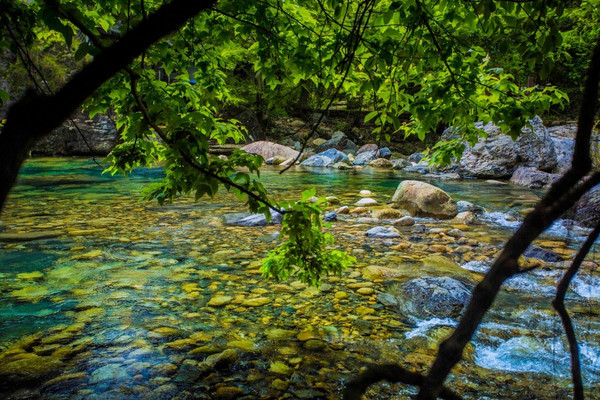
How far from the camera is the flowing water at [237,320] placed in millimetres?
2604

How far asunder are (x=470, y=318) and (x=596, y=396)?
2.73m

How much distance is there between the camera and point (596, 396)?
2496 mm

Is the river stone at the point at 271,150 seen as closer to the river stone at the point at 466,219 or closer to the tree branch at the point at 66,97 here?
the river stone at the point at 466,219

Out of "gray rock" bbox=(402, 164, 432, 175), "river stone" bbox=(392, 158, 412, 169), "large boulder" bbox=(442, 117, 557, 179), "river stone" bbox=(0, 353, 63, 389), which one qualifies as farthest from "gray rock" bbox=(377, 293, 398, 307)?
"river stone" bbox=(392, 158, 412, 169)

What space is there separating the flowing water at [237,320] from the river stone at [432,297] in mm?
170

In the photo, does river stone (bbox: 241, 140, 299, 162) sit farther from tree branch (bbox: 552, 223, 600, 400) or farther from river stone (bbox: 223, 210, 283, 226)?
tree branch (bbox: 552, 223, 600, 400)

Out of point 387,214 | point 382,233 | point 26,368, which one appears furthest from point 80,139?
point 26,368

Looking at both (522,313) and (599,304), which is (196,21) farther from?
(599,304)

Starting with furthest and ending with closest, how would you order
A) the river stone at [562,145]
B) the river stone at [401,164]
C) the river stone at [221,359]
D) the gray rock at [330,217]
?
1. the river stone at [401,164]
2. the river stone at [562,145]
3. the gray rock at [330,217]
4. the river stone at [221,359]

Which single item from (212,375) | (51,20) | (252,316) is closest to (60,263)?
(252,316)

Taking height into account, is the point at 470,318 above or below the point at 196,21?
below

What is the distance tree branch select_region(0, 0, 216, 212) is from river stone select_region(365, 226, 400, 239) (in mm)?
5884

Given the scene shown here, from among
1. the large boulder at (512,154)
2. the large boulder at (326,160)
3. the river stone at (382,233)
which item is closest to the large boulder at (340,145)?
the large boulder at (326,160)

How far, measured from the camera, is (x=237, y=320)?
3.51m
